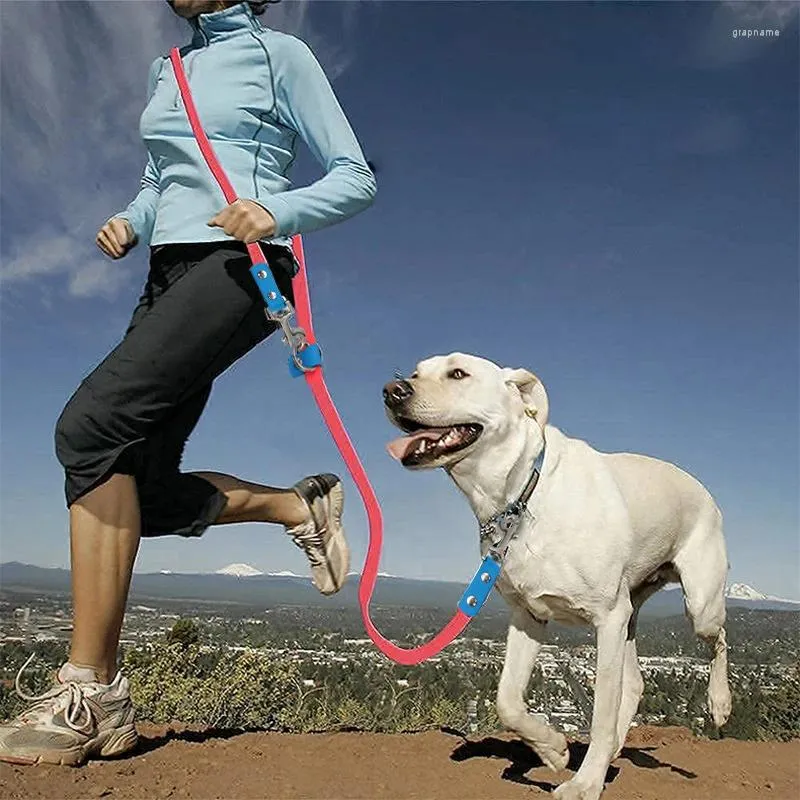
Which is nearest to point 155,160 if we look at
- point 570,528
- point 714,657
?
point 570,528

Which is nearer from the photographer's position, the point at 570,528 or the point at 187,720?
the point at 570,528

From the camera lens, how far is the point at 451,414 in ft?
11.8

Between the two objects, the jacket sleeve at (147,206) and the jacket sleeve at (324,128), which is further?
the jacket sleeve at (147,206)

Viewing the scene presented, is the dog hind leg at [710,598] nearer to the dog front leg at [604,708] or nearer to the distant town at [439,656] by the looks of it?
the distant town at [439,656]

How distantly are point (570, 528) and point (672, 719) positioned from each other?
3.05 meters

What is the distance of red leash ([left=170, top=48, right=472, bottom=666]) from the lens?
3.26 m

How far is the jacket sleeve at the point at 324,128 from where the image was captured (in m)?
3.37

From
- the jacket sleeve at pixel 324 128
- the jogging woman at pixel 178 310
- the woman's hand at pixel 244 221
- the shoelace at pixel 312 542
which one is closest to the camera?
the woman's hand at pixel 244 221

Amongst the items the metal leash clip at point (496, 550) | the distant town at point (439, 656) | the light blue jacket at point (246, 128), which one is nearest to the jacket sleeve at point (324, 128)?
the light blue jacket at point (246, 128)

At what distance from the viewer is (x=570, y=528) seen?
358 centimetres

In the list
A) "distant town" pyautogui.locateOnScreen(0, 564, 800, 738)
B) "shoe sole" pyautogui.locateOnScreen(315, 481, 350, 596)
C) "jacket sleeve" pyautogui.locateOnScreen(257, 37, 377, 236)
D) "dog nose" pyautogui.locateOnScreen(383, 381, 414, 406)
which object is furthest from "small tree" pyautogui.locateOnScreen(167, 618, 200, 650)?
"jacket sleeve" pyautogui.locateOnScreen(257, 37, 377, 236)

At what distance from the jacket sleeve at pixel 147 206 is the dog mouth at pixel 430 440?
1385 millimetres

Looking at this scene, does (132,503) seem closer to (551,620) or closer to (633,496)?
(551,620)

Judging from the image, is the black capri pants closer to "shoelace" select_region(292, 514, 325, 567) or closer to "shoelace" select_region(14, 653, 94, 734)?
"shoelace" select_region(14, 653, 94, 734)
